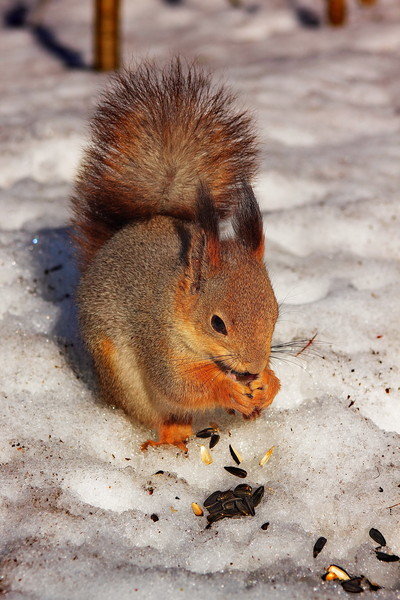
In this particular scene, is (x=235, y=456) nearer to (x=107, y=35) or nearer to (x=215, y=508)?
(x=215, y=508)

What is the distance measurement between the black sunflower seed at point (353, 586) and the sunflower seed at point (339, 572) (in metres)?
0.02

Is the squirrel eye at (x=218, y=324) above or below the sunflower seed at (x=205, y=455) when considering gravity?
above

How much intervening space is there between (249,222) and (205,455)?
0.67 m

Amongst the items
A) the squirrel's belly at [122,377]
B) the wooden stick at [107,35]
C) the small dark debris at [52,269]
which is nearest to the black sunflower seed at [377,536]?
the squirrel's belly at [122,377]

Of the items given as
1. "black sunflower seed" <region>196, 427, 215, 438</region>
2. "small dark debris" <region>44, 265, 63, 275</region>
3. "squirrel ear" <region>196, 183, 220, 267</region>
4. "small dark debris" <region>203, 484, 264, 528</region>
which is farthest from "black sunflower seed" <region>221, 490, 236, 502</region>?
"small dark debris" <region>44, 265, 63, 275</region>

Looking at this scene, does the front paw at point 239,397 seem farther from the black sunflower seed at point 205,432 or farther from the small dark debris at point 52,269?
the small dark debris at point 52,269

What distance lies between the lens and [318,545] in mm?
1680

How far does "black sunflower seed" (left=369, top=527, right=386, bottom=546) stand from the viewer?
66.7 inches

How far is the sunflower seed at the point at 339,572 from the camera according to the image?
1.60 meters

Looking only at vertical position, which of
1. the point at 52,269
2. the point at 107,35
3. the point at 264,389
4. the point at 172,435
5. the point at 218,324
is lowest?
the point at 172,435

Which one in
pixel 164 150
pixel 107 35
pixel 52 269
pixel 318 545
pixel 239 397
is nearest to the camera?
pixel 318 545

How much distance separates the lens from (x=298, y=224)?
2.97 m

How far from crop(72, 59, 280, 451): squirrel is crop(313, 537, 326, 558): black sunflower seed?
391 mm

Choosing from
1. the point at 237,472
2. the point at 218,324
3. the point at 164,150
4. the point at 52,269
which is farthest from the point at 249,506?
the point at 52,269
